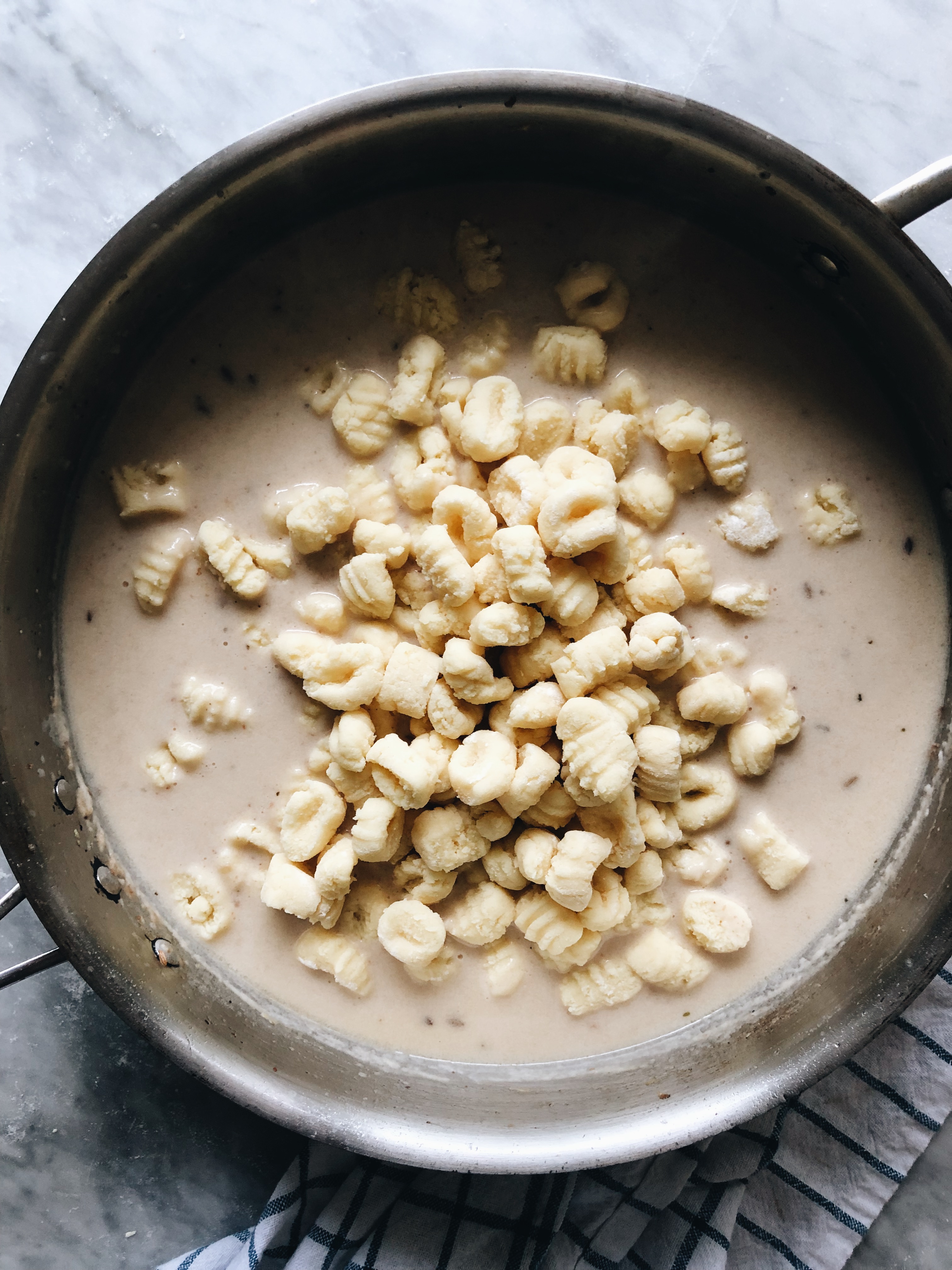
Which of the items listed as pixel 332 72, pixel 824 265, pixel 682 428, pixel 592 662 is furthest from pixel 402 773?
pixel 332 72

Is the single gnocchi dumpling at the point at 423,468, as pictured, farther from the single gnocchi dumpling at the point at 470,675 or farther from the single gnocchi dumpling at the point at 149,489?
the single gnocchi dumpling at the point at 149,489

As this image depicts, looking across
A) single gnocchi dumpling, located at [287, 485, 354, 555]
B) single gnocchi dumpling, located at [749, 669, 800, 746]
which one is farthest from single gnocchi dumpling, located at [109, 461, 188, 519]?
single gnocchi dumpling, located at [749, 669, 800, 746]

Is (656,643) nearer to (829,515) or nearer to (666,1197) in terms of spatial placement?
(829,515)

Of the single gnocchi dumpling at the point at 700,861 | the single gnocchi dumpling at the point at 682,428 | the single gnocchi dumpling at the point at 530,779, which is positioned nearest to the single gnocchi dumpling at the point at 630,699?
the single gnocchi dumpling at the point at 530,779

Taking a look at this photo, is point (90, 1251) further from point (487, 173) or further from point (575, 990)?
point (487, 173)

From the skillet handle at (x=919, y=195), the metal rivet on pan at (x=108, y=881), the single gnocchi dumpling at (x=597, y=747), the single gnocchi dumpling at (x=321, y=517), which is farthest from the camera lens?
the metal rivet on pan at (x=108, y=881)

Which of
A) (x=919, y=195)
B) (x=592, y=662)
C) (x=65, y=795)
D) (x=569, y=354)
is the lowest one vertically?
(x=65, y=795)
